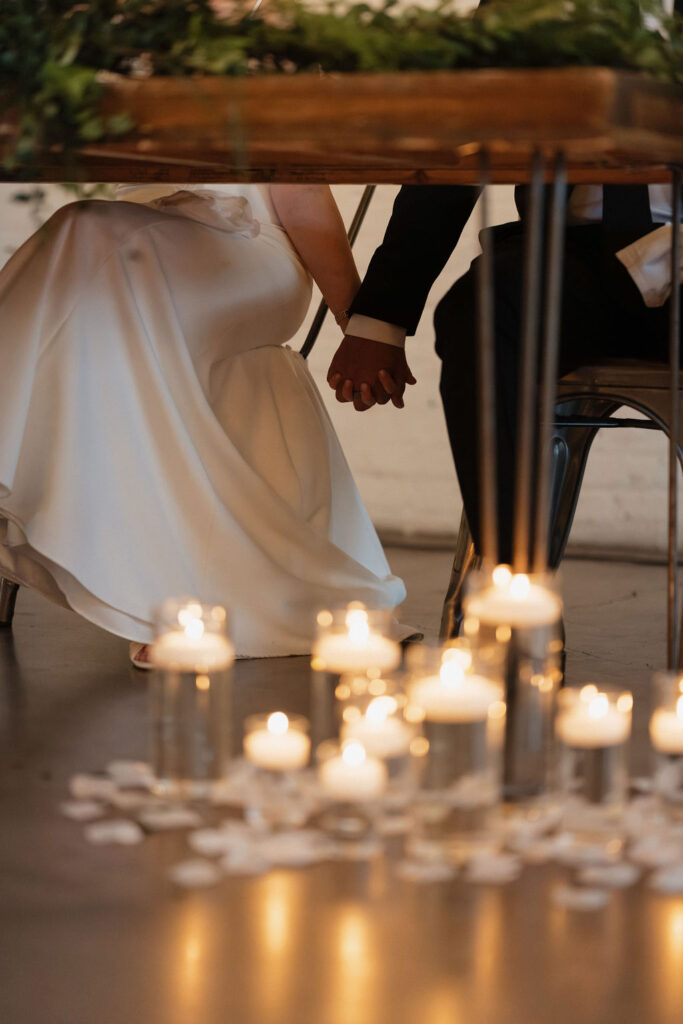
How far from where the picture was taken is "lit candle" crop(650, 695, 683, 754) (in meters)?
1.23

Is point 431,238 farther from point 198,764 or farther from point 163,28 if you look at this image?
point 198,764

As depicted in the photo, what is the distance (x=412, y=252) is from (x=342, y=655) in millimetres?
923

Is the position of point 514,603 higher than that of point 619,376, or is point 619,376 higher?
point 619,376

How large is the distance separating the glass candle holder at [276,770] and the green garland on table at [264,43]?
551 mm

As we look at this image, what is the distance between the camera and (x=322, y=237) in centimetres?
224

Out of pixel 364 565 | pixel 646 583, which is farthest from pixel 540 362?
pixel 646 583

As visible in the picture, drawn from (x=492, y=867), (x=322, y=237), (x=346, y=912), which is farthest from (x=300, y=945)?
(x=322, y=237)

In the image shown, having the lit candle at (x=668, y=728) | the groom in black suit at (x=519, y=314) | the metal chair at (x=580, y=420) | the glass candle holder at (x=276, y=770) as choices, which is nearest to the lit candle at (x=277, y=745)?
the glass candle holder at (x=276, y=770)

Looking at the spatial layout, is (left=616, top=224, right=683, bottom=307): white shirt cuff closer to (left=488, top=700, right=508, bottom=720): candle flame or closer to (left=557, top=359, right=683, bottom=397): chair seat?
(left=557, top=359, right=683, bottom=397): chair seat

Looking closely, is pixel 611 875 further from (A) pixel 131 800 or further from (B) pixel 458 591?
(B) pixel 458 591

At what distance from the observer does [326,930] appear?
1.12 metres

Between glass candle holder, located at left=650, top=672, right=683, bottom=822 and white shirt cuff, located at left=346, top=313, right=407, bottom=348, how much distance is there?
3.11 ft

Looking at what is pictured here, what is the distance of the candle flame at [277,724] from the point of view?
46.4 inches

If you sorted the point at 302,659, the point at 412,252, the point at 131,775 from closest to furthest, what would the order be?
the point at 131,775 < the point at 412,252 < the point at 302,659
